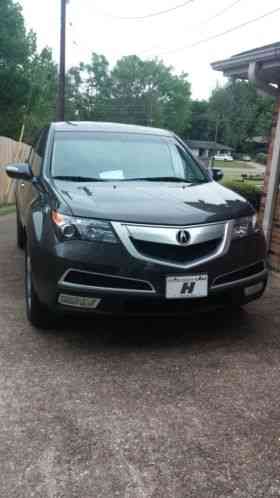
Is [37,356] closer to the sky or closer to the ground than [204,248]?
closer to the ground

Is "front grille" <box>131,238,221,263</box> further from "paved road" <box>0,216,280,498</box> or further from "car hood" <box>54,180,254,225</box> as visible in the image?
"paved road" <box>0,216,280,498</box>

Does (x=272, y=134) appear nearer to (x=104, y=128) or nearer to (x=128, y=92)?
(x=104, y=128)

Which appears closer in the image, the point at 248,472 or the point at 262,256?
the point at 248,472

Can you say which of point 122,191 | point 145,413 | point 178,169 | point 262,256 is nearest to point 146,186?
point 122,191

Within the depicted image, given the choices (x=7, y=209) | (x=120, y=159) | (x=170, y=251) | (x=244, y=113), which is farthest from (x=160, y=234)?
(x=244, y=113)

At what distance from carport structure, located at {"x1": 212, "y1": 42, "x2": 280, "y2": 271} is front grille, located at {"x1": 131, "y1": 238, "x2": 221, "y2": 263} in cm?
301

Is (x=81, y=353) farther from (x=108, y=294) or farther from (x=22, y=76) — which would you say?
(x=22, y=76)

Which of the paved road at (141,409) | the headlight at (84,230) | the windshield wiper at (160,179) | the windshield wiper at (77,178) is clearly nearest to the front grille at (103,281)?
the headlight at (84,230)

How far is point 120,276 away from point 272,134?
162 inches

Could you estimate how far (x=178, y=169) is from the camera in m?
4.77

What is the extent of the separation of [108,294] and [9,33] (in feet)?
67.2

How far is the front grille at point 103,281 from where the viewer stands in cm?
344

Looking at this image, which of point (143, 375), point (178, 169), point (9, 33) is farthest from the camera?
point (9, 33)

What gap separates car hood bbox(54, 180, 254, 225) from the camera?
3.53m
